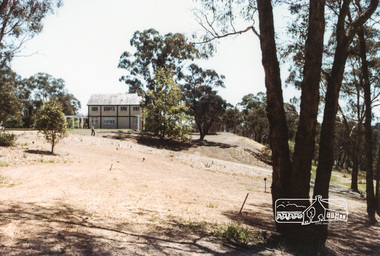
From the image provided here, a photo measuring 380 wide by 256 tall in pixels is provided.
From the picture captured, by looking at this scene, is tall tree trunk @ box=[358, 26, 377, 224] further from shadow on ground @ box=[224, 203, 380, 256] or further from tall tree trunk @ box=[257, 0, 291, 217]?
tall tree trunk @ box=[257, 0, 291, 217]

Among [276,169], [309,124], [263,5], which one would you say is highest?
[263,5]

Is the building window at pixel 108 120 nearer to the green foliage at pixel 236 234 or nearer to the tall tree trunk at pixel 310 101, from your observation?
the green foliage at pixel 236 234

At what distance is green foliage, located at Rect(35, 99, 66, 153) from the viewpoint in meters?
15.2

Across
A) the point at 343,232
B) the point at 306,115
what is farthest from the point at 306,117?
the point at 343,232

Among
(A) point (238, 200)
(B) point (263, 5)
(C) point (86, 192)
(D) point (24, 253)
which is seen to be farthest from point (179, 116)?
(D) point (24, 253)

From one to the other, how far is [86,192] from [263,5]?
8.05m

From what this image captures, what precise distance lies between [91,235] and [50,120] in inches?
488

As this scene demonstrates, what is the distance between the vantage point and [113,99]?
53.3 metres

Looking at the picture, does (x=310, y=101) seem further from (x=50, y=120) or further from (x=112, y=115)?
(x=112, y=115)

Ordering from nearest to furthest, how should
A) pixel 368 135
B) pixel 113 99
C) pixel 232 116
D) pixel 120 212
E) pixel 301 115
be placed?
1. pixel 301 115
2. pixel 120 212
3. pixel 368 135
4. pixel 113 99
5. pixel 232 116

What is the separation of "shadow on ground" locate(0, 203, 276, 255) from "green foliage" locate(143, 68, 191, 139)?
73.0 ft

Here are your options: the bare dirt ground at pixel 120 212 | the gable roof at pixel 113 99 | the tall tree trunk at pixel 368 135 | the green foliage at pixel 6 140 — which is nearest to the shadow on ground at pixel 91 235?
the bare dirt ground at pixel 120 212

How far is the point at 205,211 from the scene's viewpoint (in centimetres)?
846

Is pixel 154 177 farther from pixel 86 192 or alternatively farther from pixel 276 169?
pixel 276 169
